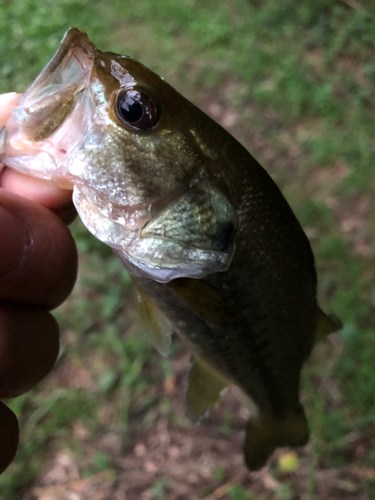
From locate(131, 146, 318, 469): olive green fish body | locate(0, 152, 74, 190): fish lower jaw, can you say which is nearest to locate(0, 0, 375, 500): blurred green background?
locate(131, 146, 318, 469): olive green fish body

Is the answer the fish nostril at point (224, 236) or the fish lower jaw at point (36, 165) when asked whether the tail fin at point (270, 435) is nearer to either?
the fish nostril at point (224, 236)

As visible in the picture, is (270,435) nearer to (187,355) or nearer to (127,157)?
(187,355)

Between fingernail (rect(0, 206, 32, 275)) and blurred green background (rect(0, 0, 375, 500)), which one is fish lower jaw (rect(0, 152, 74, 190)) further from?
blurred green background (rect(0, 0, 375, 500))

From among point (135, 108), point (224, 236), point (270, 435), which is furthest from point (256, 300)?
point (270, 435)

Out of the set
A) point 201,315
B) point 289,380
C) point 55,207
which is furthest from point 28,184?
point 289,380

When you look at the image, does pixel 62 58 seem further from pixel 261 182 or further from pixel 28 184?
pixel 261 182

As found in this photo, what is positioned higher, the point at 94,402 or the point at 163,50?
the point at 163,50
